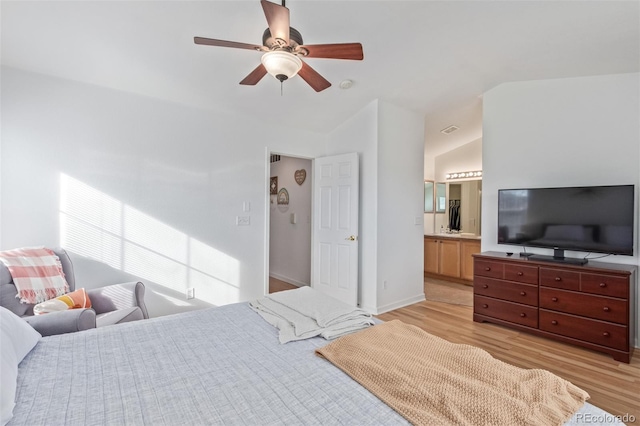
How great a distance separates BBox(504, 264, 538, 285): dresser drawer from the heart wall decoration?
123 inches

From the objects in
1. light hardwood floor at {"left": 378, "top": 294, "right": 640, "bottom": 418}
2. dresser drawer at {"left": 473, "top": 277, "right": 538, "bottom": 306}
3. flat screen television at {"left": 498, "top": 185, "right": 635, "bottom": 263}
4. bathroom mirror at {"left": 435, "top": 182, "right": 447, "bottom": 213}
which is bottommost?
light hardwood floor at {"left": 378, "top": 294, "right": 640, "bottom": 418}

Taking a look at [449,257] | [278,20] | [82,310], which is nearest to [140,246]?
[82,310]

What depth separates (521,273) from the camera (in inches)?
123

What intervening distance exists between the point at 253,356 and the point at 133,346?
635 millimetres

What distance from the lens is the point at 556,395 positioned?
104cm

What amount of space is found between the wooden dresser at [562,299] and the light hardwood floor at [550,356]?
3.9 inches

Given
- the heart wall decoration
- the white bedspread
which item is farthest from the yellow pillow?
the heart wall decoration

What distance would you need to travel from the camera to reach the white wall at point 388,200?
149 inches

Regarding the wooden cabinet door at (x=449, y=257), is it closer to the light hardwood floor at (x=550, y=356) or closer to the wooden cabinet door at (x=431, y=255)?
the wooden cabinet door at (x=431, y=255)

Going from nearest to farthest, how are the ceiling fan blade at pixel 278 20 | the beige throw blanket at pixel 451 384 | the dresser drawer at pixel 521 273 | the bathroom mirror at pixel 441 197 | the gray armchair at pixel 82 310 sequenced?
1. the beige throw blanket at pixel 451 384
2. the ceiling fan blade at pixel 278 20
3. the gray armchair at pixel 82 310
4. the dresser drawer at pixel 521 273
5. the bathroom mirror at pixel 441 197

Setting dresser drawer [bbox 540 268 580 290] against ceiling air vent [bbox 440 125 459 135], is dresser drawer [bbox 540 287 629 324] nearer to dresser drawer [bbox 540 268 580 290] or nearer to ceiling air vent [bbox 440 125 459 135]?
dresser drawer [bbox 540 268 580 290]

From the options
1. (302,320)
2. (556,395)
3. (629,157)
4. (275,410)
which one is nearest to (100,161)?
(302,320)

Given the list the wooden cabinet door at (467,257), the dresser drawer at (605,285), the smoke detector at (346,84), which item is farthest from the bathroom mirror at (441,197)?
the smoke detector at (346,84)

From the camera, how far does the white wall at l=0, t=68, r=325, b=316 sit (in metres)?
2.55
